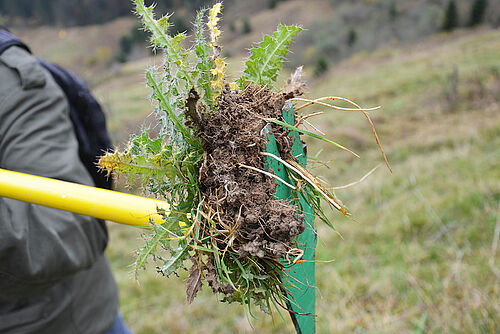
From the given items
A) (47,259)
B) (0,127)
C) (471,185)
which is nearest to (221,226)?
(47,259)

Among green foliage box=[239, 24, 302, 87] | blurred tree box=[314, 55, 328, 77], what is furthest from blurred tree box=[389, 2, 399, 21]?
green foliage box=[239, 24, 302, 87]

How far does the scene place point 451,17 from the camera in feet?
113

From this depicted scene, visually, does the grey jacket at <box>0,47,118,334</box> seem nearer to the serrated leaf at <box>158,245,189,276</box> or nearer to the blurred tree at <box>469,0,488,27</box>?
the serrated leaf at <box>158,245,189,276</box>

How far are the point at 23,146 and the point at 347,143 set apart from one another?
970cm

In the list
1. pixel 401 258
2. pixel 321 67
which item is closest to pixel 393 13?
pixel 321 67

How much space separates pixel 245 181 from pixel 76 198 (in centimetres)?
58

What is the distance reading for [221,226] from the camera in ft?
3.34

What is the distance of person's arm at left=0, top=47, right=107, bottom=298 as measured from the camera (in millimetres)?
1395

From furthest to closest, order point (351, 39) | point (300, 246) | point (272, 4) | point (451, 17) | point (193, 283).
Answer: point (272, 4) < point (351, 39) < point (451, 17) < point (300, 246) < point (193, 283)

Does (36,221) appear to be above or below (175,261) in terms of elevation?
below

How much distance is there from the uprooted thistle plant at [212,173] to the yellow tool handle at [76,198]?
5.9 inches

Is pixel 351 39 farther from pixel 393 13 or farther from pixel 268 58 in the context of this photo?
pixel 268 58

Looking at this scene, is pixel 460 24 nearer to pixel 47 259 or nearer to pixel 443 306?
pixel 443 306

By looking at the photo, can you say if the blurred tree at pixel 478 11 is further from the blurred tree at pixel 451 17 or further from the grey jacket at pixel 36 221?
the grey jacket at pixel 36 221
